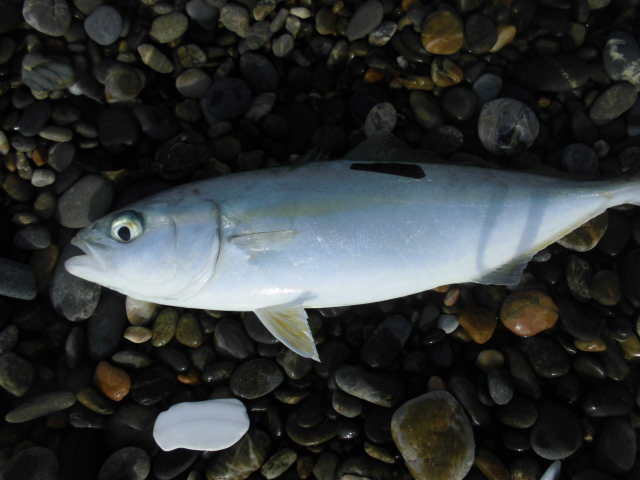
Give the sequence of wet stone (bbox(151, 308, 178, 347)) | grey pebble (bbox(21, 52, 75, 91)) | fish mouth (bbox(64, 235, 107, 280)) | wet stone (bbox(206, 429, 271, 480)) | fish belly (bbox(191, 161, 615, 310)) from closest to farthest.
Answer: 1. fish mouth (bbox(64, 235, 107, 280))
2. fish belly (bbox(191, 161, 615, 310))
3. wet stone (bbox(206, 429, 271, 480))
4. wet stone (bbox(151, 308, 178, 347))
5. grey pebble (bbox(21, 52, 75, 91))

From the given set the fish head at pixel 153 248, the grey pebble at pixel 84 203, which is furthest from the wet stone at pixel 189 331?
the grey pebble at pixel 84 203

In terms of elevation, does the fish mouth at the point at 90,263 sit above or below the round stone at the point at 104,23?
below

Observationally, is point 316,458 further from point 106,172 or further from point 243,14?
point 243,14

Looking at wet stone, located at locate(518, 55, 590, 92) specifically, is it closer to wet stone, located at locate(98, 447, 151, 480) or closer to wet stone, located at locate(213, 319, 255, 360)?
wet stone, located at locate(213, 319, 255, 360)

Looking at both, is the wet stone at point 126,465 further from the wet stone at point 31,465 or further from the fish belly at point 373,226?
the fish belly at point 373,226

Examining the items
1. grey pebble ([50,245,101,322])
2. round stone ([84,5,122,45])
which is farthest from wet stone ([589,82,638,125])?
grey pebble ([50,245,101,322])

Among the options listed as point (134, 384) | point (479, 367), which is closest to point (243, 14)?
point (134, 384)
